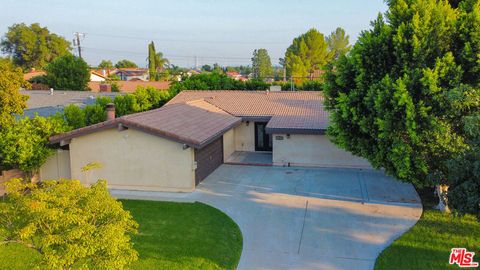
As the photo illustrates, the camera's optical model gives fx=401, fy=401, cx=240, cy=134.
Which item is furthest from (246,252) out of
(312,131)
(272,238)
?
(312,131)

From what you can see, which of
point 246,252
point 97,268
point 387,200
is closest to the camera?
point 97,268

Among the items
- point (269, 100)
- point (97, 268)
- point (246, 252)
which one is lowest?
point (246, 252)

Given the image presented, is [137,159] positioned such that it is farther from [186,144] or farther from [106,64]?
[106,64]

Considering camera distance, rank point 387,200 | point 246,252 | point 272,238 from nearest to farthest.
Result: point 246,252
point 272,238
point 387,200

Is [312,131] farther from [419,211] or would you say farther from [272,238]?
[272,238]

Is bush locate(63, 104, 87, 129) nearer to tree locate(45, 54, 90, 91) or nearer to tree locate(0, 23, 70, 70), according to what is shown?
tree locate(45, 54, 90, 91)

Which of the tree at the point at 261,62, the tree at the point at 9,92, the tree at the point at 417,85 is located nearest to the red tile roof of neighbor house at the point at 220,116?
the tree at the point at 9,92
